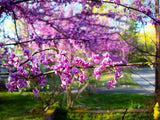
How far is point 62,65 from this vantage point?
5.58 ft

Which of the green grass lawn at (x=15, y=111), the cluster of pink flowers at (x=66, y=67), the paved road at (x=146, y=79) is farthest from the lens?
the paved road at (x=146, y=79)

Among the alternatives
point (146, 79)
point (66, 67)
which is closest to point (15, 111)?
point (66, 67)

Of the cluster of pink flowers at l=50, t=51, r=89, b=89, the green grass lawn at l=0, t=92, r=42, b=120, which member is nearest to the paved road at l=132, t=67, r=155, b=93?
the green grass lawn at l=0, t=92, r=42, b=120

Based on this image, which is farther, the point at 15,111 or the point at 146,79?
the point at 146,79

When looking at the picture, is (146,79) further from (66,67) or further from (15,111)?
(66,67)

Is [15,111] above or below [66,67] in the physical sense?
below

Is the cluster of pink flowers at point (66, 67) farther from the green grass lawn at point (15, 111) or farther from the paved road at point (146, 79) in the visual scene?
the paved road at point (146, 79)

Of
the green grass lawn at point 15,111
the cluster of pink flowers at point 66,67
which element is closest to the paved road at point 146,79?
the green grass lawn at point 15,111

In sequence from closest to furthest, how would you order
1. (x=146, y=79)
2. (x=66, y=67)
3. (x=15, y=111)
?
(x=66, y=67) < (x=15, y=111) < (x=146, y=79)

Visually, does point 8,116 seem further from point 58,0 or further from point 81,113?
point 58,0

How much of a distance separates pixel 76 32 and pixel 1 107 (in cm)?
503

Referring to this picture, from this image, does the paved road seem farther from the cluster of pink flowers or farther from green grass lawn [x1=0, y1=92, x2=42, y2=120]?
the cluster of pink flowers

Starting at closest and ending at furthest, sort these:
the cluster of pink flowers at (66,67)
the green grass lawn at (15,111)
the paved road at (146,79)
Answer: the cluster of pink flowers at (66,67) < the green grass lawn at (15,111) < the paved road at (146,79)

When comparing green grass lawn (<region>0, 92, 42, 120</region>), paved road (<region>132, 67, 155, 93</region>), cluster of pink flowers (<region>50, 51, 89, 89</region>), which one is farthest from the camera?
paved road (<region>132, 67, 155, 93</region>)
